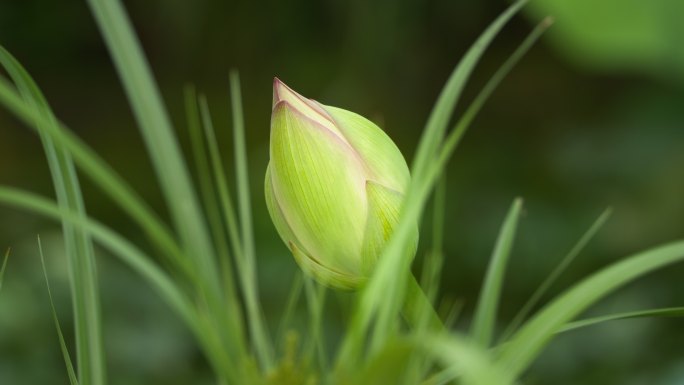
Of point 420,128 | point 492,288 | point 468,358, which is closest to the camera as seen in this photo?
point 468,358

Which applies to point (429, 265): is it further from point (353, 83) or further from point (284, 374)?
point (353, 83)

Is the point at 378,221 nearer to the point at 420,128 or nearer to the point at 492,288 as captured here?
the point at 492,288

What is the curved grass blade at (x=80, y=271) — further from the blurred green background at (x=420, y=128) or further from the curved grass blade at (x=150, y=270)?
the blurred green background at (x=420, y=128)

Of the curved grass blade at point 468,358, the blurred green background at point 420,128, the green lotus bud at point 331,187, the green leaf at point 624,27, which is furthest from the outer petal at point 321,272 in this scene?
the green leaf at point 624,27

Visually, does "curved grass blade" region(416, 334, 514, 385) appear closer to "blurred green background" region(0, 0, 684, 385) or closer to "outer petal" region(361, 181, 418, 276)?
"outer petal" region(361, 181, 418, 276)

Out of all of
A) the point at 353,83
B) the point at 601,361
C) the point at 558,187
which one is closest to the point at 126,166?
the point at 353,83

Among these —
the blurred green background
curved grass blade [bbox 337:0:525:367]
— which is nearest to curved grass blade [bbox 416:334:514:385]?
curved grass blade [bbox 337:0:525:367]

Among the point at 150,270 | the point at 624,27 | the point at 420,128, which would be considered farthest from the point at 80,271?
the point at 420,128
